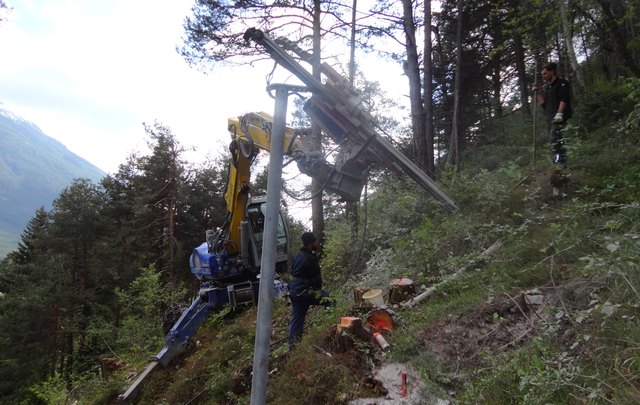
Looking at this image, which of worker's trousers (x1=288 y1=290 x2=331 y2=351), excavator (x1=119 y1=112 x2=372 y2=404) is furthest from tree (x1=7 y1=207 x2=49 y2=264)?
worker's trousers (x1=288 y1=290 x2=331 y2=351)

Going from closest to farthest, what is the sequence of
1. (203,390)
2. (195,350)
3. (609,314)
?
(609,314), (203,390), (195,350)

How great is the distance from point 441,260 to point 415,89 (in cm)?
662

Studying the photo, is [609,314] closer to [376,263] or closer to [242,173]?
[376,263]

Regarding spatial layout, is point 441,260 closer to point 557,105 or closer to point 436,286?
point 436,286

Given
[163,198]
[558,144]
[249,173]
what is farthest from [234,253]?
[163,198]

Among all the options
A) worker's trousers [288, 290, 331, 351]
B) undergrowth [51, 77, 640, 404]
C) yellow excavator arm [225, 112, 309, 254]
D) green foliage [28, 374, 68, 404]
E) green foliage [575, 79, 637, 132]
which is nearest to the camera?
undergrowth [51, 77, 640, 404]

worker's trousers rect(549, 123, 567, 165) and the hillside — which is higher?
worker's trousers rect(549, 123, 567, 165)

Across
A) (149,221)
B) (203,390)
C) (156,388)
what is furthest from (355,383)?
(149,221)

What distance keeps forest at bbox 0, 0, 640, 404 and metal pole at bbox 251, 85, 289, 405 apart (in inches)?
51.1

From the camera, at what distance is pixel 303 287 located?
539 centimetres

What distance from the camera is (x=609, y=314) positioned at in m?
2.42

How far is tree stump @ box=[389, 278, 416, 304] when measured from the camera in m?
5.14

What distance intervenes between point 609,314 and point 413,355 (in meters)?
1.76

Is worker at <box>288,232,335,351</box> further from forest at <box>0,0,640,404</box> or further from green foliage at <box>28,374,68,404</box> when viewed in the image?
green foliage at <box>28,374,68,404</box>
